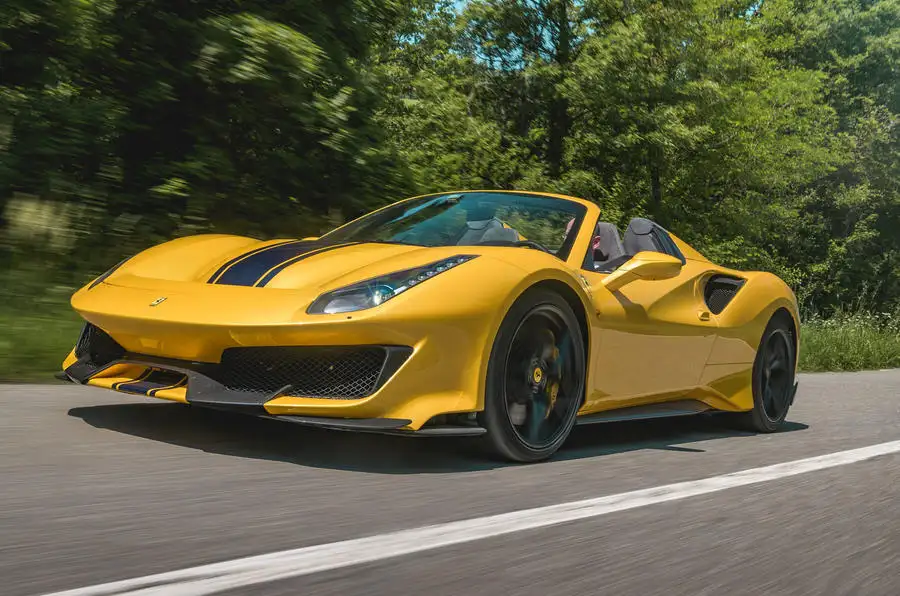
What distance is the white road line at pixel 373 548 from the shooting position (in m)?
2.39

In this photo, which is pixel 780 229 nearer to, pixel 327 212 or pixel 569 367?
pixel 327 212

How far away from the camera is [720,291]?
6219 millimetres

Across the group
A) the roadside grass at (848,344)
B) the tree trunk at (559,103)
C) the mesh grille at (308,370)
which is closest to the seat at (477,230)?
the mesh grille at (308,370)

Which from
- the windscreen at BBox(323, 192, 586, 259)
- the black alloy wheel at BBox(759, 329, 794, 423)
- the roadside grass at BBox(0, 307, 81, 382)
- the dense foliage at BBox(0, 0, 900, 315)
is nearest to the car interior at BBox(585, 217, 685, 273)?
the windscreen at BBox(323, 192, 586, 259)

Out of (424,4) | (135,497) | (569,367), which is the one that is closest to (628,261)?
(569,367)

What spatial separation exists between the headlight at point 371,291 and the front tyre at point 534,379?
387 mm

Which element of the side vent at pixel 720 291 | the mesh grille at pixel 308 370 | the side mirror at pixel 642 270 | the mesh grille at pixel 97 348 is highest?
the side mirror at pixel 642 270

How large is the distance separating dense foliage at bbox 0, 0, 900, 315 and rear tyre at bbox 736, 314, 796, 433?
4491 mm

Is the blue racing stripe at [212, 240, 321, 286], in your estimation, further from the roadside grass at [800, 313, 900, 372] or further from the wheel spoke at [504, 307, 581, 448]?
the roadside grass at [800, 313, 900, 372]

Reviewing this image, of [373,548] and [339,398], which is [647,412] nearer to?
[339,398]

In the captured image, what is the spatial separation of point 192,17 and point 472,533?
7575 mm

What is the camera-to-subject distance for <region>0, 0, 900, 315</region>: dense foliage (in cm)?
888

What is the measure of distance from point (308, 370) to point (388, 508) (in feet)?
2.57

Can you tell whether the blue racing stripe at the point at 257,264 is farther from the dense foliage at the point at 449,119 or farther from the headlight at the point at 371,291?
the dense foliage at the point at 449,119
